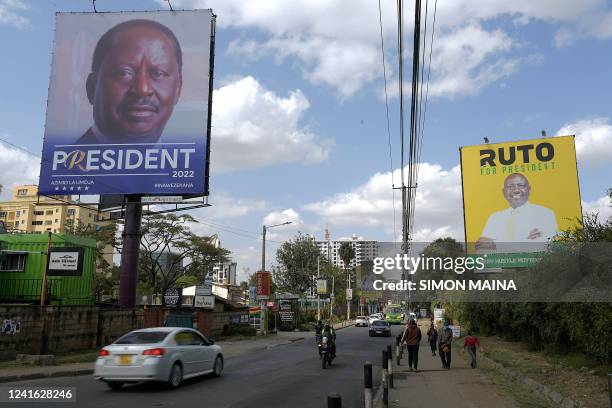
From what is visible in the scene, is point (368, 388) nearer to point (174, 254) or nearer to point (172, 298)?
point (172, 298)

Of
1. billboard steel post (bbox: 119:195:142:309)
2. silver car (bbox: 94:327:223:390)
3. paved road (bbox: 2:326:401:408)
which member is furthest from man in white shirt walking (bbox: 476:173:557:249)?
silver car (bbox: 94:327:223:390)

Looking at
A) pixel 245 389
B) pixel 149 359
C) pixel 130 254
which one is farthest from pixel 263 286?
pixel 149 359

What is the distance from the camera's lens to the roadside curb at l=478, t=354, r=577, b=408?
10680mm

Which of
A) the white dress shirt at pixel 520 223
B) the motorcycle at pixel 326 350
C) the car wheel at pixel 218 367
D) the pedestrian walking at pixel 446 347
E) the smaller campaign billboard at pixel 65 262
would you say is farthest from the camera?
the white dress shirt at pixel 520 223

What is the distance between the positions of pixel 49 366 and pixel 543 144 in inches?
1200

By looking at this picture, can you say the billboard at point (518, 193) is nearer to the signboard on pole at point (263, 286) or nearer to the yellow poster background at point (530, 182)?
the yellow poster background at point (530, 182)

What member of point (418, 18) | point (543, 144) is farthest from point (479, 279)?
point (418, 18)

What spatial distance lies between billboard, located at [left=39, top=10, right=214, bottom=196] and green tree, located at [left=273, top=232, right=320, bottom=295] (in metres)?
47.7

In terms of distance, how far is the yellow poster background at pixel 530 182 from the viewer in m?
34.0

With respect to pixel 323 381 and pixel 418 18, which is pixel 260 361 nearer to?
pixel 323 381

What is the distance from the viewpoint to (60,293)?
79.2 feet

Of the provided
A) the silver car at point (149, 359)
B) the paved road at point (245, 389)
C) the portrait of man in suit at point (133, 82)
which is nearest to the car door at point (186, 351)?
the silver car at point (149, 359)

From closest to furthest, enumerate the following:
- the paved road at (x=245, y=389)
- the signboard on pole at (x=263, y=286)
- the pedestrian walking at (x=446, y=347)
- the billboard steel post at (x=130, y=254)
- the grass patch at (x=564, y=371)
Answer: the paved road at (x=245, y=389), the grass patch at (x=564, y=371), the pedestrian walking at (x=446, y=347), the billboard steel post at (x=130, y=254), the signboard on pole at (x=263, y=286)

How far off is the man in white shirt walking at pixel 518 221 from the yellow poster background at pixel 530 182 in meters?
0.32
